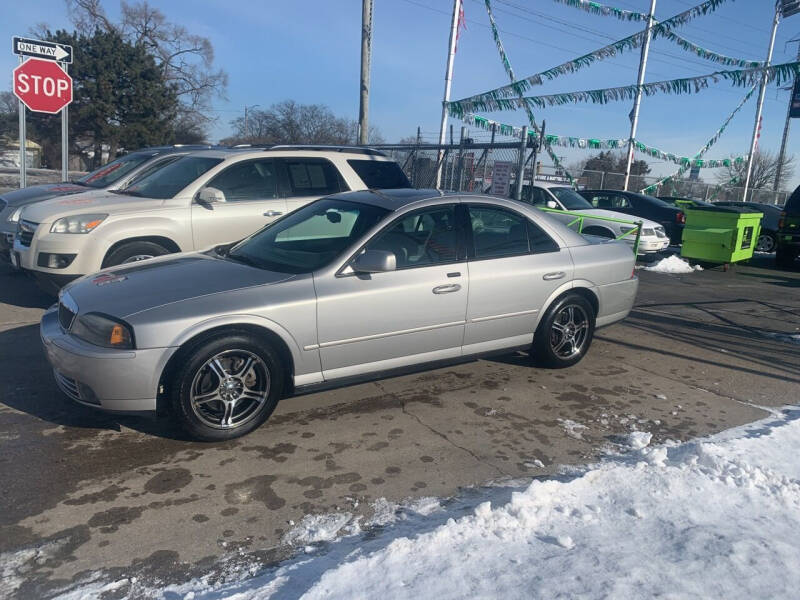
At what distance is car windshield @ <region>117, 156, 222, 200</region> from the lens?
23.3ft

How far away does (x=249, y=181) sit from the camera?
24.1 feet

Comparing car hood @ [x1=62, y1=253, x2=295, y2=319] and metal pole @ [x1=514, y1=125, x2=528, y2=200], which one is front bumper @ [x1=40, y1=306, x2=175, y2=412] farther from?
metal pole @ [x1=514, y1=125, x2=528, y2=200]

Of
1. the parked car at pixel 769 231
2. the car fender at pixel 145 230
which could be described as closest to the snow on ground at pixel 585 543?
the car fender at pixel 145 230

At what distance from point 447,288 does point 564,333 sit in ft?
4.99

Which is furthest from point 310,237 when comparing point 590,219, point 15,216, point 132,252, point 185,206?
point 590,219

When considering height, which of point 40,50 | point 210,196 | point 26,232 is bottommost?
point 26,232

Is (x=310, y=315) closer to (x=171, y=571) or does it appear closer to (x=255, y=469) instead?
(x=255, y=469)

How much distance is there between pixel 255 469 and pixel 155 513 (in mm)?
646

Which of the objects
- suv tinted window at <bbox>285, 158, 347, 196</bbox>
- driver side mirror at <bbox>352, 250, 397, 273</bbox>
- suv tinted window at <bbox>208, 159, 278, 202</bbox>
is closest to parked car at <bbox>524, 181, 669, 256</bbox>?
suv tinted window at <bbox>285, 158, 347, 196</bbox>

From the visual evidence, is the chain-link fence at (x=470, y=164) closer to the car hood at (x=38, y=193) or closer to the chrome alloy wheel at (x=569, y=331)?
the chrome alloy wheel at (x=569, y=331)

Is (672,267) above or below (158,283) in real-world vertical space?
below

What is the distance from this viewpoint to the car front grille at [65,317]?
13.1ft

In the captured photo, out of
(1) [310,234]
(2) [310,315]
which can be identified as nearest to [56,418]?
(2) [310,315]

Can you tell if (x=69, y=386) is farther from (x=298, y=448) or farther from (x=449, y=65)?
(x=449, y=65)
